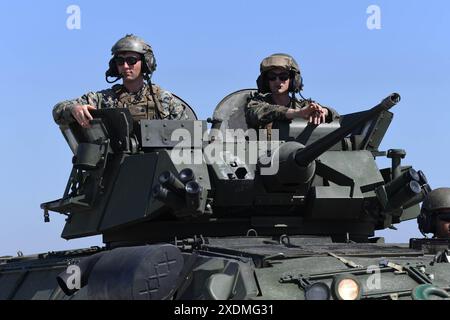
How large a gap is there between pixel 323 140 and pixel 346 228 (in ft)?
7.61

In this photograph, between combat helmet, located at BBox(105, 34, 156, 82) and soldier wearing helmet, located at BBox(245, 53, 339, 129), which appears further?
combat helmet, located at BBox(105, 34, 156, 82)

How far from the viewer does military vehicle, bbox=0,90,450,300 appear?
12.3 metres

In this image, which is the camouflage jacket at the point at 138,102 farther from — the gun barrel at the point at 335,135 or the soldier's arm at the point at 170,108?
the gun barrel at the point at 335,135

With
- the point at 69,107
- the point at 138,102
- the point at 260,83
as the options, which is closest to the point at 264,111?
the point at 260,83

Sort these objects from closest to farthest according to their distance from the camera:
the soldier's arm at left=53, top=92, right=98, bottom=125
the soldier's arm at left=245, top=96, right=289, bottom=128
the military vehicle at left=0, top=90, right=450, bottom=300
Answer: the military vehicle at left=0, top=90, right=450, bottom=300, the soldier's arm at left=53, top=92, right=98, bottom=125, the soldier's arm at left=245, top=96, right=289, bottom=128

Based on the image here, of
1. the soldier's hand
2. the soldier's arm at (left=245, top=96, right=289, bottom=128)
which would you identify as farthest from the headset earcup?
the soldier's hand

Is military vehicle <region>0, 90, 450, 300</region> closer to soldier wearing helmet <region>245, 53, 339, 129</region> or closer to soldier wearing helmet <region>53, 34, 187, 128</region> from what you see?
soldier wearing helmet <region>245, 53, 339, 129</region>

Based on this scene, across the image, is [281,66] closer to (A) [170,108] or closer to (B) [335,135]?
(A) [170,108]

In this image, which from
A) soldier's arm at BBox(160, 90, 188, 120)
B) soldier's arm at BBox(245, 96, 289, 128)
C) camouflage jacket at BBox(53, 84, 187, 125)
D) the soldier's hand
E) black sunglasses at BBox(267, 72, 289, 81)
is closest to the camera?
the soldier's hand

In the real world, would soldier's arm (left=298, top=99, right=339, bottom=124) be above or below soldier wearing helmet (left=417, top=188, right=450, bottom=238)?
above

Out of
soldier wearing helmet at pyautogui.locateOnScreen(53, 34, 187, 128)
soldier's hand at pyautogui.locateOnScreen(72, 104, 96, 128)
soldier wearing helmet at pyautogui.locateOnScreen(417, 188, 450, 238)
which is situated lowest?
soldier wearing helmet at pyautogui.locateOnScreen(417, 188, 450, 238)

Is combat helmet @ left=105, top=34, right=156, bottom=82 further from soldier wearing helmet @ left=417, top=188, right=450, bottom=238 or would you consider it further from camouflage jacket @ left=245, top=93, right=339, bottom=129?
soldier wearing helmet @ left=417, top=188, right=450, bottom=238
